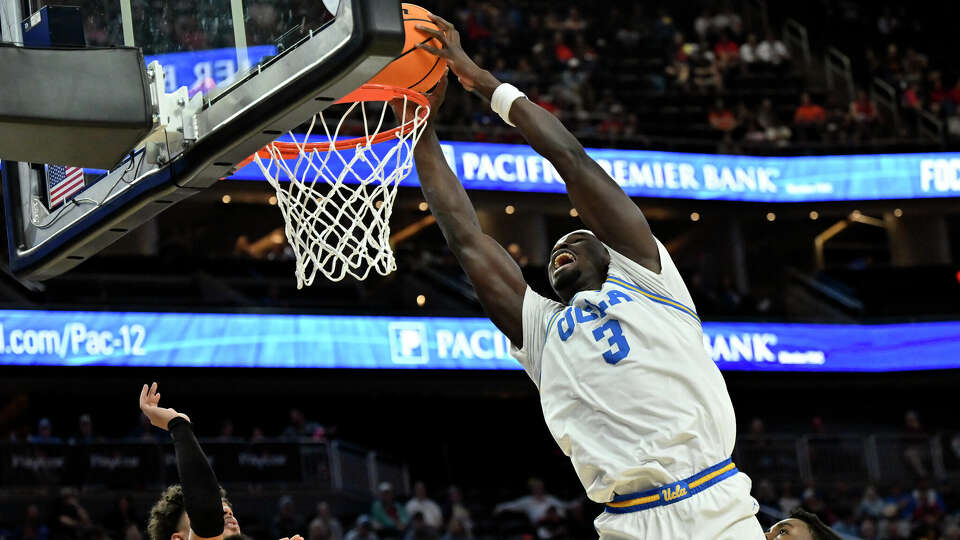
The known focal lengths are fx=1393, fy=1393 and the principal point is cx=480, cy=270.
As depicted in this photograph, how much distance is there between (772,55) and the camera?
86.6ft

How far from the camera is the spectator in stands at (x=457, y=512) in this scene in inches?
572

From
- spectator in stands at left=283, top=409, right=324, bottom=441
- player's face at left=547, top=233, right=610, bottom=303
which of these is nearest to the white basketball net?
player's face at left=547, top=233, right=610, bottom=303

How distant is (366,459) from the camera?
1675 centimetres

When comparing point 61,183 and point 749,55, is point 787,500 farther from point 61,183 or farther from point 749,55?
point 61,183

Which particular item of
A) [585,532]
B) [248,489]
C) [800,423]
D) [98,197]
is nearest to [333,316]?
[248,489]

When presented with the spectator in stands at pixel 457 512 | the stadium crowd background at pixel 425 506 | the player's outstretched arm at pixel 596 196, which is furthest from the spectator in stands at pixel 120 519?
the player's outstretched arm at pixel 596 196

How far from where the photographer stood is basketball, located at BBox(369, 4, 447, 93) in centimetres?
502

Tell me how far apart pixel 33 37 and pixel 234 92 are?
0.91m

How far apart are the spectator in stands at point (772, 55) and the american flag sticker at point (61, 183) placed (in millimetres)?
22052

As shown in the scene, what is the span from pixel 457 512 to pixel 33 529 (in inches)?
177

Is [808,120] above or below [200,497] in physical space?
above

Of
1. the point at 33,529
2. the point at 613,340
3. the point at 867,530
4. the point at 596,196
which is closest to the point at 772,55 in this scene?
the point at 867,530

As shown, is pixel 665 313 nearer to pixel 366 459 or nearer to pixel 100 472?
pixel 100 472

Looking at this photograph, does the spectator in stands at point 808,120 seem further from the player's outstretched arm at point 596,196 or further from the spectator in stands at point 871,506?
the player's outstretched arm at point 596,196
